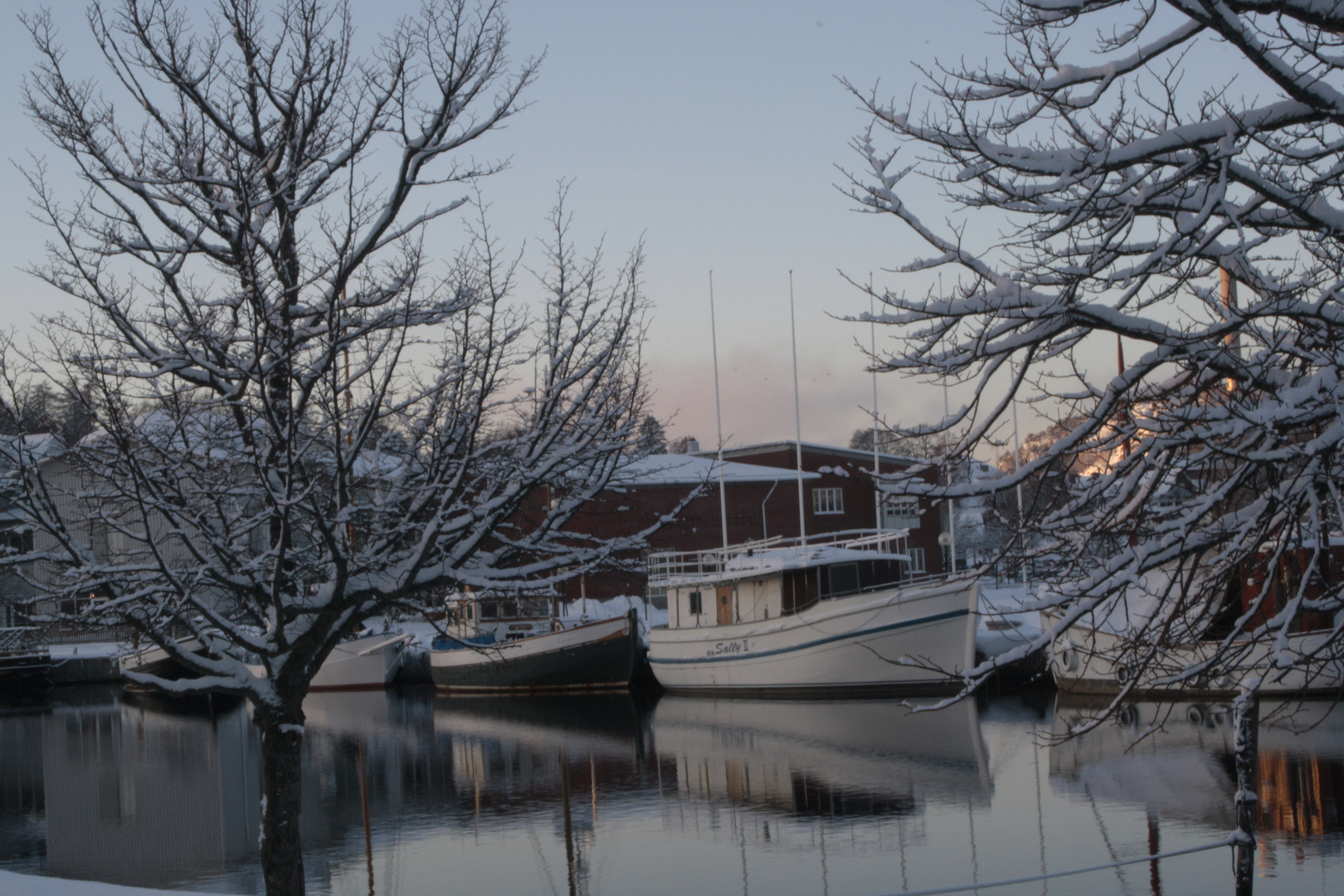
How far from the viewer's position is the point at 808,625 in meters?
31.7

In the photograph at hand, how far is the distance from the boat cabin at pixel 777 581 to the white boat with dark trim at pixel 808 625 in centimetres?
3

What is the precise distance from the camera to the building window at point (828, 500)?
5516 centimetres

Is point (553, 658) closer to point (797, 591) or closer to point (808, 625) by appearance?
point (797, 591)

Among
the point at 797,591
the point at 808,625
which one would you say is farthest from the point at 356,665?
the point at 808,625

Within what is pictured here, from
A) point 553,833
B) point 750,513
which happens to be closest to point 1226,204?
point 553,833

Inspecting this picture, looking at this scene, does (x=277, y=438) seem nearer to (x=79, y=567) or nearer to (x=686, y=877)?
(x=79, y=567)

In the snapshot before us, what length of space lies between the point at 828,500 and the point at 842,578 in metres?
23.8

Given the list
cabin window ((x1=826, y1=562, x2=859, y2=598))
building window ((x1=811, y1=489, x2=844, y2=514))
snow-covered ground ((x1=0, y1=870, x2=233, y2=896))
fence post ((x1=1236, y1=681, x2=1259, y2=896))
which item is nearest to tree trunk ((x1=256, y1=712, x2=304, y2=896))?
snow-covered ground ((x1=0, y1=870, x2=233, y2=896))

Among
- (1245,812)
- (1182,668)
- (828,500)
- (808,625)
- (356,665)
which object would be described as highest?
(828,500)

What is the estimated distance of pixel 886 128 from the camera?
23.0ft

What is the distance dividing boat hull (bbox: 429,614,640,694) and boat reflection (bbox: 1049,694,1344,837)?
16.1 meters

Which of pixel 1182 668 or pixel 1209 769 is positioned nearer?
pixel 1182 668

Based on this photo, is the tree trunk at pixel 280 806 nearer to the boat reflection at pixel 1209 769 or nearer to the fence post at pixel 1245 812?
the fence post at pixel 1245 812

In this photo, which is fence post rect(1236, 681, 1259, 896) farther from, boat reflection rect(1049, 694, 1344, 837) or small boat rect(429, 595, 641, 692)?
small boat rect(429, 595, 641, 692)
